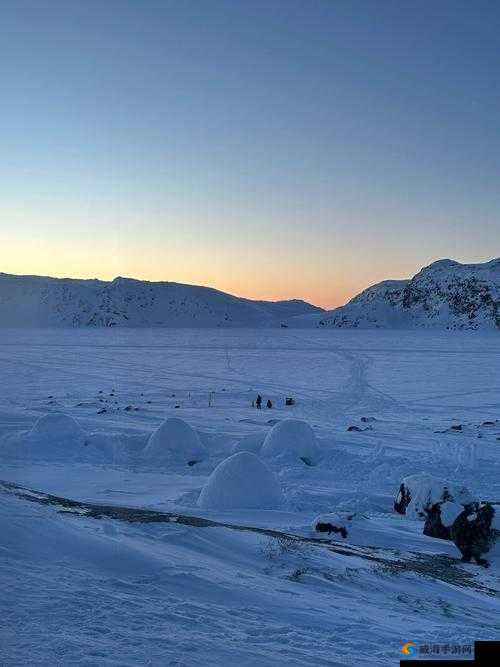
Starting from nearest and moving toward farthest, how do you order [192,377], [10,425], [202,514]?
[202,514]
[10,425]
[192,377]

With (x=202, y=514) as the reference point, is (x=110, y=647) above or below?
above

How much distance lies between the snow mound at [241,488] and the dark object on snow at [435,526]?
3132 millimetres

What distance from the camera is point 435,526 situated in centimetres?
1023

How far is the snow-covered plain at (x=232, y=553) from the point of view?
3961 mm

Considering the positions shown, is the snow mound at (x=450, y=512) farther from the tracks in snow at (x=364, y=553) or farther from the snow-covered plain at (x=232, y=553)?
the tracks in snow at (x=364, y=553)

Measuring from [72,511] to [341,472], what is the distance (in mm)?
9766

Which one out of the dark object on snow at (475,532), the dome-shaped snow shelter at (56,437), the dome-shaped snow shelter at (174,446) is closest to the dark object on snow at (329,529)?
the dark object on snow at (475,532)

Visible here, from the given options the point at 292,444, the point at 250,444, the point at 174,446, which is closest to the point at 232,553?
the point at 292,444

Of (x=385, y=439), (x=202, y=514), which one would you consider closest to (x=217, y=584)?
(x=202, y=514)

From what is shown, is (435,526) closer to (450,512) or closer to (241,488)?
(450,512)

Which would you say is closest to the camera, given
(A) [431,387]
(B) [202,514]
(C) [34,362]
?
(B) [202,514]

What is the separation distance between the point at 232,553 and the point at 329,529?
363 centimetres

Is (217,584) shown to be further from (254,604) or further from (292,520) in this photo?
(292,520)

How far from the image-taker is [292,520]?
10703 mm
